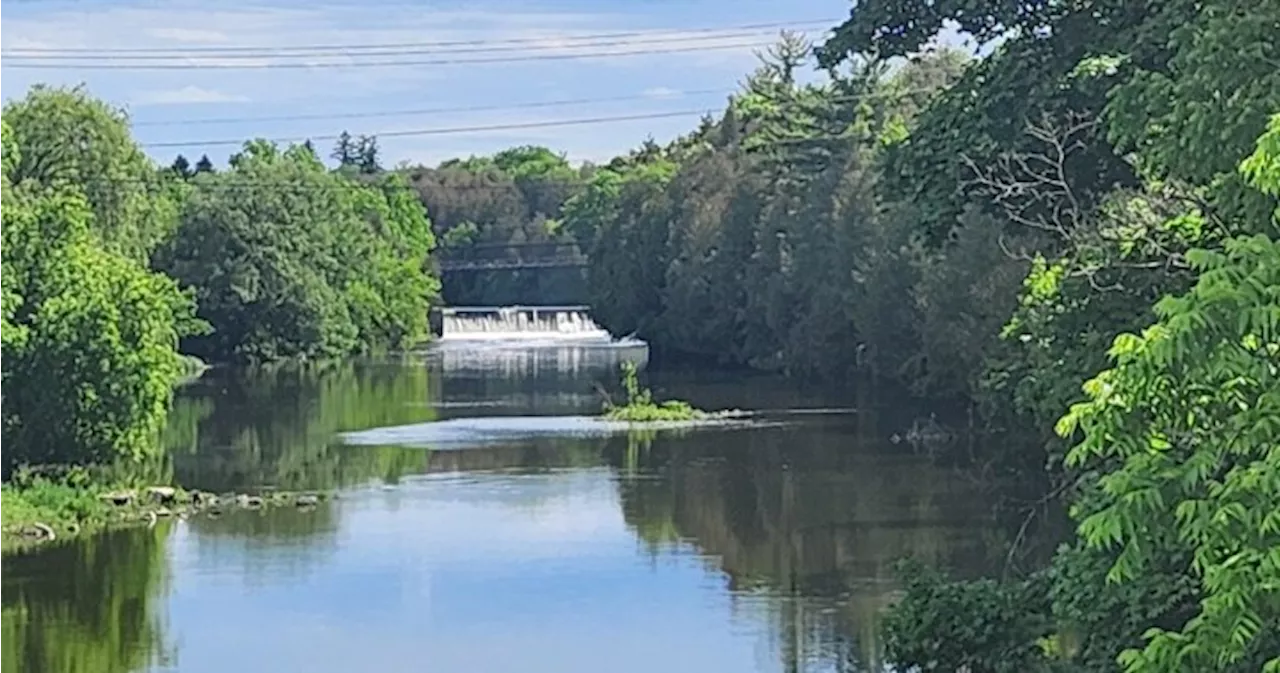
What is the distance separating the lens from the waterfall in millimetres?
99938

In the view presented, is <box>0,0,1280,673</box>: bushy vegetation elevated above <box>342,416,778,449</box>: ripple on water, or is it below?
above

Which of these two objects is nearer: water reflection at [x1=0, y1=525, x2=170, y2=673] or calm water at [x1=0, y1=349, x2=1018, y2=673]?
water reflection at [x1=0, y1=525, x2=170, y2=673]

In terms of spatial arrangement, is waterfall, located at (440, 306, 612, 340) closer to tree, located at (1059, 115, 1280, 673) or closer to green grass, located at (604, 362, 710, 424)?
→ green grass, located at (604, 362, 710, 424)

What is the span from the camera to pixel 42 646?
78.5ft

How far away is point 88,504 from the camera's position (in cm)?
3328

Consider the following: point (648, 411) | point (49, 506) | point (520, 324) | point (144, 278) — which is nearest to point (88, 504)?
point (49, 506)

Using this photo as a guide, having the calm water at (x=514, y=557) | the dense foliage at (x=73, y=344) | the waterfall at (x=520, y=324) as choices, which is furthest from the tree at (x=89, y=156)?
the waterfall at (x=520, y=324)

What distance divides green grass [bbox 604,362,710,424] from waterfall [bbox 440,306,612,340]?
45.6 m

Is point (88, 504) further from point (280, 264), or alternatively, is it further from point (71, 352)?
point (280, 264)

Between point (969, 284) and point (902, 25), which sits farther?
point (969, 284)

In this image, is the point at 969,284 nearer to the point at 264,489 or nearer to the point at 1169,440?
the point at 264,489

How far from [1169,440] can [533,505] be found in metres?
28.4

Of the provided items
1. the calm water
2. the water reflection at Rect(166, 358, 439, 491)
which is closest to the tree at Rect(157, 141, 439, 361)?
the water reflection at Rect(166, 358, 439, 491)

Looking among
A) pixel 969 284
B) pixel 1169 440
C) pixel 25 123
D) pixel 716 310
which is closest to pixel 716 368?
pixel 716 310
